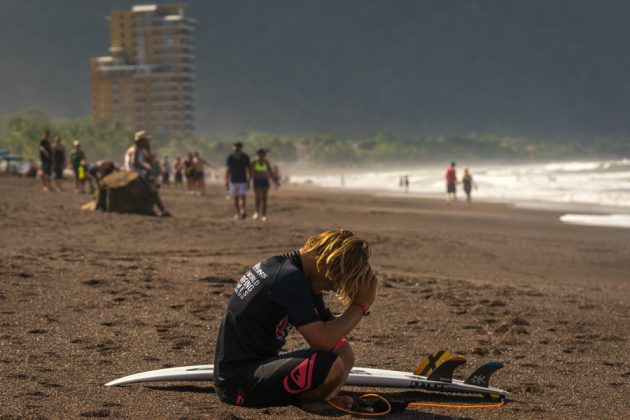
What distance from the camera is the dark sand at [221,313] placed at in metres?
5.45

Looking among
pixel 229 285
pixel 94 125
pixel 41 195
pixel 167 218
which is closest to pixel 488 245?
pixel 167 218

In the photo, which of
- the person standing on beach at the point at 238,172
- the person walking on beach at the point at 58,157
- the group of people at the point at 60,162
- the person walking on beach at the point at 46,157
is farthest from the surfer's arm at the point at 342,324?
the person walking on beach at the point at 58,157

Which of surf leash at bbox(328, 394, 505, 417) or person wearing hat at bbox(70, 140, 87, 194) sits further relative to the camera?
person wearing hat at bbox(70, 140, 87, 194)

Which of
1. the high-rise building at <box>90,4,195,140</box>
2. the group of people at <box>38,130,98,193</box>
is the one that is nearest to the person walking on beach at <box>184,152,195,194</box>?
the group of people at <box>38,130,98,193</box>

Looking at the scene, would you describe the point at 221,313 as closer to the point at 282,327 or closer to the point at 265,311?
the point at 282,327

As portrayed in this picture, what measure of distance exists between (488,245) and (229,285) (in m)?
7.61

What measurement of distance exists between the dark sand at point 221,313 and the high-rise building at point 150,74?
151 m

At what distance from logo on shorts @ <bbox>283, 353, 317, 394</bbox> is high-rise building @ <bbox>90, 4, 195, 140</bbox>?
160m

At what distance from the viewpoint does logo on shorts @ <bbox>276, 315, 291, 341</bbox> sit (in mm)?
4791

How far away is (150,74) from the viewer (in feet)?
554

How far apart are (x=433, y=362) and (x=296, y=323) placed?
1.42 metres

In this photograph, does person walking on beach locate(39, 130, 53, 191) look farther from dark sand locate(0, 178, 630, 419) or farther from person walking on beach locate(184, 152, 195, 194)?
dark sand locate(0, 178, 630, 419)

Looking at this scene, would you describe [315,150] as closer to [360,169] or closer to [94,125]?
[360,169]

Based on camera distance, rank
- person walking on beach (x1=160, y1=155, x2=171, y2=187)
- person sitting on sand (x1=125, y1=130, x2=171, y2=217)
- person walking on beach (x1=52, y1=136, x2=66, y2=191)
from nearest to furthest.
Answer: person sitting on sand (x1=125, y1=130, x2=171, y2=217)
person walking on beach (x1=52, y1=136, x2=66, y2=191)
person walking on beach (x1=160, y1=155, x2=171, y2=187)
